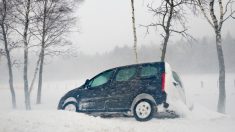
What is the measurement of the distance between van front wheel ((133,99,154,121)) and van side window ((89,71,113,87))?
1.50 m

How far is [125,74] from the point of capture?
10367 millimetres

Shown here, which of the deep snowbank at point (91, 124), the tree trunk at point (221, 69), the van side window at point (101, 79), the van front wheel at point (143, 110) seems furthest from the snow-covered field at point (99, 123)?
the tree trunk at point (221, 69)

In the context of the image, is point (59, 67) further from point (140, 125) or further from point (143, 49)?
point (140, 125)

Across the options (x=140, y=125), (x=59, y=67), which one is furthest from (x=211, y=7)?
(x=59, y=67)

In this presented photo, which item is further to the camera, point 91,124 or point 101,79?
point 101,79

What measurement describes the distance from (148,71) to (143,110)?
1282mm

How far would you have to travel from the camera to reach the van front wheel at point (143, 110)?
9508 mm

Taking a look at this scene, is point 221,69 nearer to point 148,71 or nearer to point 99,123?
point 148,71

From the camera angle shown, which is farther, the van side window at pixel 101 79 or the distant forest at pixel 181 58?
the distant forest at pixel 181 58

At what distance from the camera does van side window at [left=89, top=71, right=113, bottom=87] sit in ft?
34.8

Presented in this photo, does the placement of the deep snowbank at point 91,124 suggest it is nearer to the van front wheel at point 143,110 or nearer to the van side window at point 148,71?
the van front wheel at point 143,110

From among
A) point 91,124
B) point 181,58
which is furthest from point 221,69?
point 181,58

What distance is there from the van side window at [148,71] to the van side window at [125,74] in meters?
0.31

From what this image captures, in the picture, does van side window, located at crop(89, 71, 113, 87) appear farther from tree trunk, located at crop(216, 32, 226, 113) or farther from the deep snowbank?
tree trunk, located at crop(216, 32, 226, 113)
